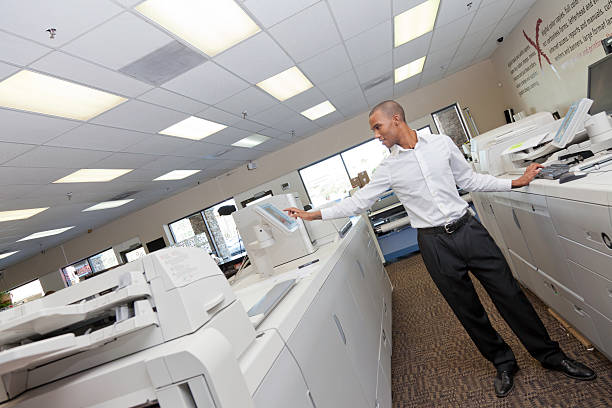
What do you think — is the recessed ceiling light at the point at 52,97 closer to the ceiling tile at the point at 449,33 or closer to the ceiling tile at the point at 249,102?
the ceiling tile at the point at 249,102

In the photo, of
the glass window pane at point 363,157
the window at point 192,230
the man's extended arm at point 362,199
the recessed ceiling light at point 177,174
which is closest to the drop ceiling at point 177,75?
the recessed ceiling light at point 177,174

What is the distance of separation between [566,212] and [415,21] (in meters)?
3.59

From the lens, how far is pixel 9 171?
3834 mm

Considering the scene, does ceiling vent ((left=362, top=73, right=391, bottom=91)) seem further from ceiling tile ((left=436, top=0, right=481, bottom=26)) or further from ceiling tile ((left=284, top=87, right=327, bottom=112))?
ceiling tile ((left=436, top=0, right=481, bottom=26))

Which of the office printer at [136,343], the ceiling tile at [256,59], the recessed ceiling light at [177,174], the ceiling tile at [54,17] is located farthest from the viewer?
the recessed ceiling light at [177,174]

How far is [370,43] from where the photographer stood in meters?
4.17

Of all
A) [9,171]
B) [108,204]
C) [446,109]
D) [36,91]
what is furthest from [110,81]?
[446,109]

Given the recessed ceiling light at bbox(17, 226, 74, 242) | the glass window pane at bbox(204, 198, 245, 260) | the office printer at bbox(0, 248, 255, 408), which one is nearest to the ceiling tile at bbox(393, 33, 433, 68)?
the office printer at bbox(0, 248, 255, 408)

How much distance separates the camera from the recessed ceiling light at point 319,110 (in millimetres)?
6030

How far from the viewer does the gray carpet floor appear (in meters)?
1.51

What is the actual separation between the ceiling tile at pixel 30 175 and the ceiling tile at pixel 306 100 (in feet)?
10.7

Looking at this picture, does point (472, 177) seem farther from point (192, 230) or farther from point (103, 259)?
point (103, 259)

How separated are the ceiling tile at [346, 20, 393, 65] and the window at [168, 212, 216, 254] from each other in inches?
248

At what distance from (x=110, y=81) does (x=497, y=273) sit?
325 centimetres
